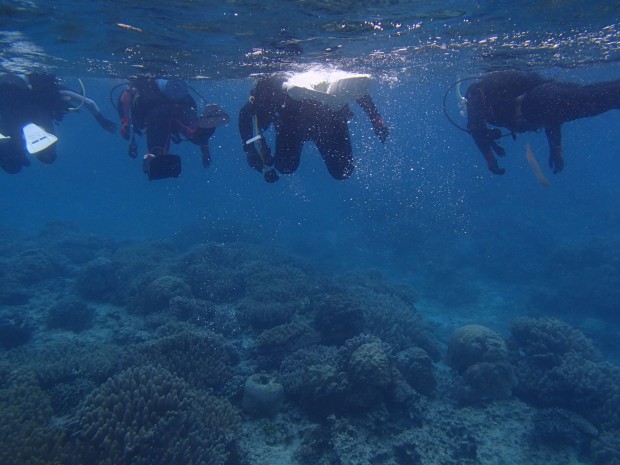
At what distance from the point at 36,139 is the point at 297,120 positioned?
6635 millimetres

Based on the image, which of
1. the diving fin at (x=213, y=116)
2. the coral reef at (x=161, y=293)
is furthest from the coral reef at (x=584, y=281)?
the diving fin at (x=213, y=116)

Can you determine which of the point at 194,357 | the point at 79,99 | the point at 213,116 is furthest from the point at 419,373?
the point at 79,99

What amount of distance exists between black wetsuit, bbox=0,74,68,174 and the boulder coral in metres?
11.4

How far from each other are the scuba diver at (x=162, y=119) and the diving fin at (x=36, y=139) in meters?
1.83

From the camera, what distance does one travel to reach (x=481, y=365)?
6879mm

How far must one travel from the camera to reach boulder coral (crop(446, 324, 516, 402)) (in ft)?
22.2

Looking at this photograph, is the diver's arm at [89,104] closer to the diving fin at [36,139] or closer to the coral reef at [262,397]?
the diving fin at [36,139]

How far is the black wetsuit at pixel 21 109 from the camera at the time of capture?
9.20 metres

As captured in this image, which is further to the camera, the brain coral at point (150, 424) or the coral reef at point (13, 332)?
the coral reef at point (13, 332)

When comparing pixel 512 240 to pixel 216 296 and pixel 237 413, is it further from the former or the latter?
pixel 237 413

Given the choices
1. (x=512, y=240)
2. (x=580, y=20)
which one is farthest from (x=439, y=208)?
(x=580, y=20)

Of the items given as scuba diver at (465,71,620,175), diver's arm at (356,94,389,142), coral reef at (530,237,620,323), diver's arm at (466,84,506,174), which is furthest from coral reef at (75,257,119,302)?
coral reef at (530,237,620,323)

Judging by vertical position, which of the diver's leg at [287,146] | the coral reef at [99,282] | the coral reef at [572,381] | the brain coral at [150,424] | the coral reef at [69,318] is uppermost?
the diver's leg at [287,146]

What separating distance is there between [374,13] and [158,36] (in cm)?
680
